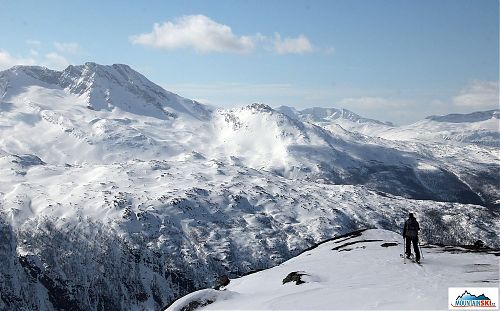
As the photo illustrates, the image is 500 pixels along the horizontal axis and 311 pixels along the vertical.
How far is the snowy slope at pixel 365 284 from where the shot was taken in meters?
25.5

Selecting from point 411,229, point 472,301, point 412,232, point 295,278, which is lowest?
point 295,278

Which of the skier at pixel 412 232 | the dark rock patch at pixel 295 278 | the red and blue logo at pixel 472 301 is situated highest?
the skier at pixel 412 232

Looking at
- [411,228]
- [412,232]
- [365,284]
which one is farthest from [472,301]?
[411,228]

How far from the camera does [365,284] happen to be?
30000 mm

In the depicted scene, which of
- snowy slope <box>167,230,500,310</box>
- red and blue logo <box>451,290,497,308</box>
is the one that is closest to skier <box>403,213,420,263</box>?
snowy slope <box>167,230,500,310</box>

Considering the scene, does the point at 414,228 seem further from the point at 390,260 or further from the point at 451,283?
the point at 451,283

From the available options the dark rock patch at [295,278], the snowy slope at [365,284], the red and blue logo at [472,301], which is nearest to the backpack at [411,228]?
the snowy slope at [365,284]

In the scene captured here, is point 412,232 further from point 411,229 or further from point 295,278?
point 295,278

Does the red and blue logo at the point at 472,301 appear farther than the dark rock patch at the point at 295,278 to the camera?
No

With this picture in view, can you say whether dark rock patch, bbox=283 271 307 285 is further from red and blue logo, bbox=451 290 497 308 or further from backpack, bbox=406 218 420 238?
red and blue logo, bbox=451 290 497 308

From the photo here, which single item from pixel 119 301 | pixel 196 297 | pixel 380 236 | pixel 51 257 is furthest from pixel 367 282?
pixel 51 257

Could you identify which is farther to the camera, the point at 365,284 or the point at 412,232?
the point at 412,232

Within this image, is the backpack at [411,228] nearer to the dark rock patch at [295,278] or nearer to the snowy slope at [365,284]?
the snowy slope at [365,284]

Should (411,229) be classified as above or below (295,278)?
above
